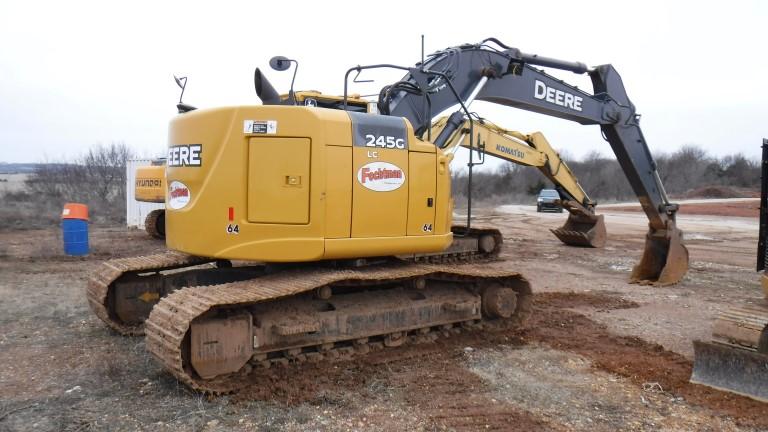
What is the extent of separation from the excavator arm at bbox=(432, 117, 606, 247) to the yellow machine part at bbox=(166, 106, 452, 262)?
5311mm

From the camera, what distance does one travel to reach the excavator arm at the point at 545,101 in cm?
687

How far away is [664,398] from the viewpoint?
516 cm

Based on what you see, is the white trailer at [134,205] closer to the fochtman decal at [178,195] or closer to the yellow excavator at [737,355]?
the fochtman decal at [178,195]

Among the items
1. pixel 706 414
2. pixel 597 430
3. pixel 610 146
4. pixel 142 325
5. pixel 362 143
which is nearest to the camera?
pixel 597 430

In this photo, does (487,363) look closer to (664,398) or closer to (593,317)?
(664,398)

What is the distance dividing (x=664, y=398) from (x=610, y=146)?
22.6 ft

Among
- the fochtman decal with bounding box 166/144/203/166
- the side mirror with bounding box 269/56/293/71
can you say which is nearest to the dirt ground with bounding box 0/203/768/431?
the fochtman decal with bounding box 166/144/203/166

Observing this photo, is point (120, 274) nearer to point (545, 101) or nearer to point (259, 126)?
point (259, 126)

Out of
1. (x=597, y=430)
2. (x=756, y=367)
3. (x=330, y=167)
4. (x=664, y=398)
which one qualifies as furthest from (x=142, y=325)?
(x=756, y=367)

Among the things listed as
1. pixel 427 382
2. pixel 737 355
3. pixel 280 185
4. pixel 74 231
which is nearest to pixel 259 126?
pixel 280 185

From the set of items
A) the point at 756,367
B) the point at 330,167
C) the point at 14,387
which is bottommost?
the point at 14,387

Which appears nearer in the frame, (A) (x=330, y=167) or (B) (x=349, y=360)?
(A) (x=330, y=167)

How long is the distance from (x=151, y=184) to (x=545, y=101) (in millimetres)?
11384

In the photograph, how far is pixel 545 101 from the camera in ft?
31.6
